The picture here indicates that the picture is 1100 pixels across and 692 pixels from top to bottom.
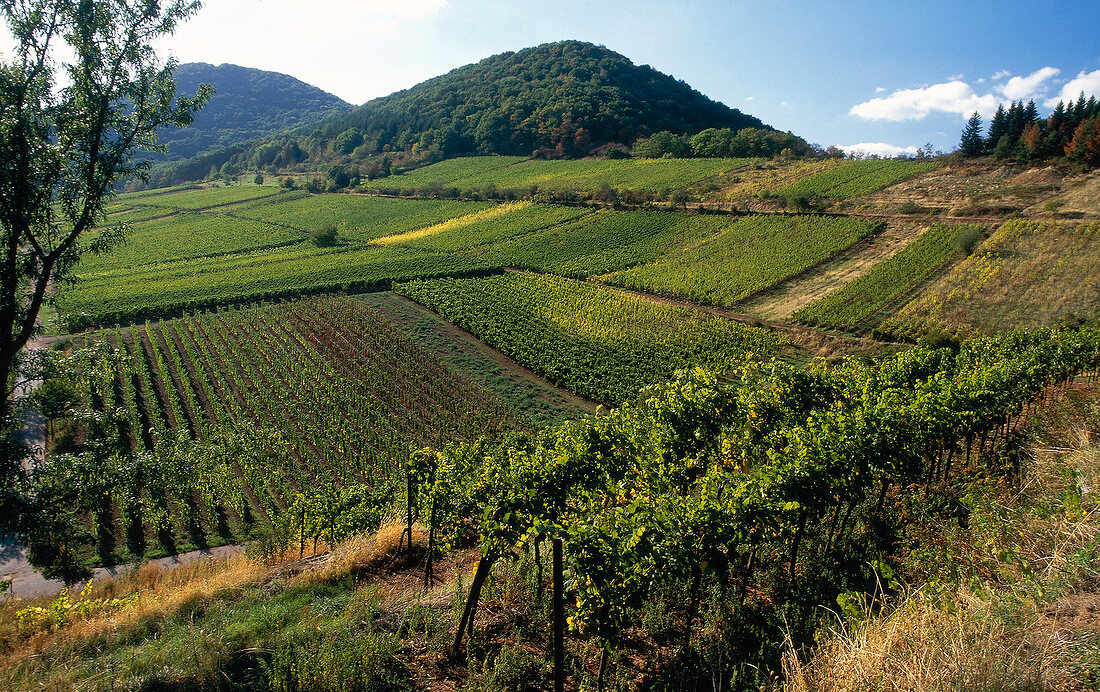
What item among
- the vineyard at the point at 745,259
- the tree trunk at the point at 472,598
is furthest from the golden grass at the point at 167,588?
the vineyard at the point at 745,259

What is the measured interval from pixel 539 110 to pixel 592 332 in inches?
4155

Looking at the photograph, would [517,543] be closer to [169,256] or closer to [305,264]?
[305,264]

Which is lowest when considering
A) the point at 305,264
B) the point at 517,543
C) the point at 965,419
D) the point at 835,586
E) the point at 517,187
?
the point at 835,586

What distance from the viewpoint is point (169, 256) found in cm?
6225

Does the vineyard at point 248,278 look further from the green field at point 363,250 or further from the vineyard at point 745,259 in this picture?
the vineyard at point 745,259

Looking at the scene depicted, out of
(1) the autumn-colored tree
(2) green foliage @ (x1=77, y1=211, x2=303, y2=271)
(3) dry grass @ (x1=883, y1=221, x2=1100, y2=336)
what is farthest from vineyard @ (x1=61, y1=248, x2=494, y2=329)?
(1) the autumn-colored tree

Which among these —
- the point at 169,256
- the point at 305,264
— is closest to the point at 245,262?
the point at 305,264

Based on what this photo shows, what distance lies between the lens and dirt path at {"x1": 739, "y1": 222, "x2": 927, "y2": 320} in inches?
1460

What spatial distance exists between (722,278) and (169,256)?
201 ft

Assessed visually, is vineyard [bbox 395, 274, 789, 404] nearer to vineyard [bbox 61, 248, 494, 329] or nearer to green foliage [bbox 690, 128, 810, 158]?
vineyard [bbox 61, 248, 494, 329]

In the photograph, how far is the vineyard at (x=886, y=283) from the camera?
33.7 metres

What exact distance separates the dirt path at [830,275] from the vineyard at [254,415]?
21639 mm

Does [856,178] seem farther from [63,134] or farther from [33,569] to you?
[33,569]

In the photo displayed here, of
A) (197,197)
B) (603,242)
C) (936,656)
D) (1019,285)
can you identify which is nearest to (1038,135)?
(1019,285)
